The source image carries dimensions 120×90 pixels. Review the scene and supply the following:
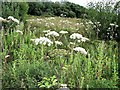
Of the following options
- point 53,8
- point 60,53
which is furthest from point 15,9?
point 60,53

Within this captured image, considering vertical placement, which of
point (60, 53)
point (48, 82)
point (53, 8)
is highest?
point (53, 8)

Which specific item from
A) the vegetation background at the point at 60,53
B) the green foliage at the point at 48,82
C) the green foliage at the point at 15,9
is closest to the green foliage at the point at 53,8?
the vegetation background at the point at 60,53

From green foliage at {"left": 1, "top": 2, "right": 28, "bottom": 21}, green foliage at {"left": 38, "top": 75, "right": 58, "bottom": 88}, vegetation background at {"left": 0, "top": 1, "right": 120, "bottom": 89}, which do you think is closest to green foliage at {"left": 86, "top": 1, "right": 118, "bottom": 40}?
vegetation background at {"left": 0, "top": 1, "right": 120, "bottom": 89}

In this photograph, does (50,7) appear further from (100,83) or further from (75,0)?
(100,83)

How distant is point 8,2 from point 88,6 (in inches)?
59.1

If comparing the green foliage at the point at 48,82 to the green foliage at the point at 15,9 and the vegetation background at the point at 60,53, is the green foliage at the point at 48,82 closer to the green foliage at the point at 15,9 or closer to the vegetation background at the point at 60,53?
the vegetation background at the point at 60,53

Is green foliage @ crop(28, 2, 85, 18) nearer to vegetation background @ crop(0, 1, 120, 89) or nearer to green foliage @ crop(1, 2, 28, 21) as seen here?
vegetation background @ crop(0, 1, 120, 89)

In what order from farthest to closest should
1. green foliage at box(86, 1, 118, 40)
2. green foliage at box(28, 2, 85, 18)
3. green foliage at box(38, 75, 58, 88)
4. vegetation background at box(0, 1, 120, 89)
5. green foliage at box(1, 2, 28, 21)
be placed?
1. green foliage at box(28, 2, 85, 18)
2. green foliage at box(86, 1, 118, 40)
3. green foliage at box(1, 2, 28, 21)
4. vegetation background at box(0, 1, 120, 89)
5. green foliage at box(38, 75, 58, 88)

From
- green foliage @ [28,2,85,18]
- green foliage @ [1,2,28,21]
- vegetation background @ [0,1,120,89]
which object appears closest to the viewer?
vegetation background @ [0,1,120,89]

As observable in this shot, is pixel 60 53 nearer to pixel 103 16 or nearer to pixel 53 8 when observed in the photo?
pixel 103 16

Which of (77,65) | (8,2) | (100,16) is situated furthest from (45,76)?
(100,16)

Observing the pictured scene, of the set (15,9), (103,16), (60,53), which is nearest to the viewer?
(60,53)

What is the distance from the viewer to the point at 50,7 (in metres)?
6.76

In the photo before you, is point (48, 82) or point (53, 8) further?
point (53, 8)
